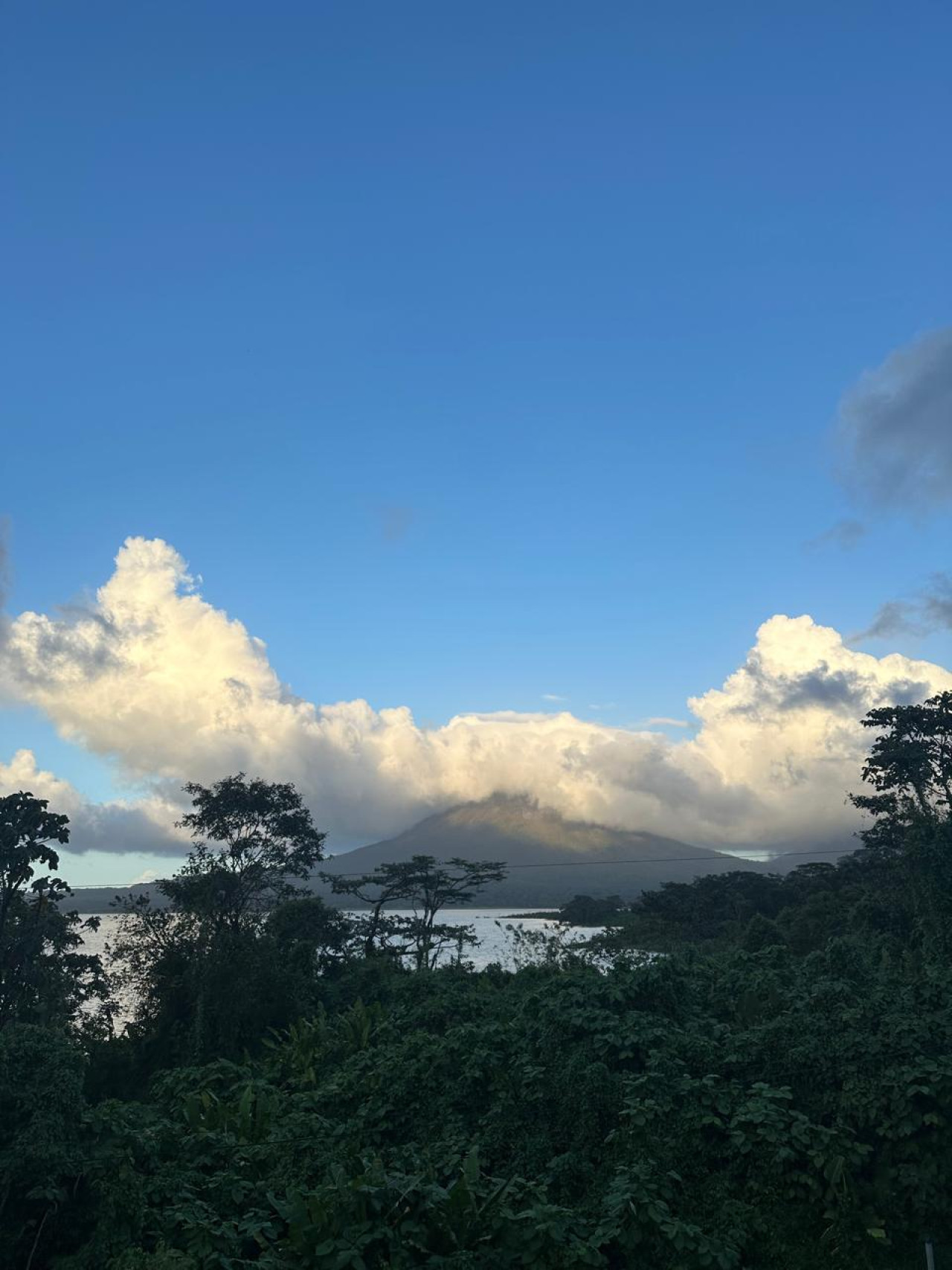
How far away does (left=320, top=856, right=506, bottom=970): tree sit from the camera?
5097 centimetres

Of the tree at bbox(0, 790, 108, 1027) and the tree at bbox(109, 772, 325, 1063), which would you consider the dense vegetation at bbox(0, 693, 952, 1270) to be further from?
the tree at bbox(0, 790, 108, 1027)

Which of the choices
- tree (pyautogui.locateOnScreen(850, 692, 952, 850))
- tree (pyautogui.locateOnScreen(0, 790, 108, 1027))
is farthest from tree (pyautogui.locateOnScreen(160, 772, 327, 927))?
tree (pyautogui.locateOnScreen(850, 692, 952, 850))

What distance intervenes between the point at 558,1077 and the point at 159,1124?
5185 mm

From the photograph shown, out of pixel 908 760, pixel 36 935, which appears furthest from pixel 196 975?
pixel 908 760

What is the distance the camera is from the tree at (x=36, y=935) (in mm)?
28391

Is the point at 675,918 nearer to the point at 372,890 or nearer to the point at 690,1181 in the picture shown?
the point at 372,890

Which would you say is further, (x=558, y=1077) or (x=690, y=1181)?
(x=558, y=1077)

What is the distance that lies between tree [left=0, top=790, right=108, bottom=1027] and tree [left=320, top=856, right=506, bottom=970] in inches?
737

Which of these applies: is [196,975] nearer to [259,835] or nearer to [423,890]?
[259,835]

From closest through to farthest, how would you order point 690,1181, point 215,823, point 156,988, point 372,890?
point 690,1181, point 156,988, point 215,823, point 372,890

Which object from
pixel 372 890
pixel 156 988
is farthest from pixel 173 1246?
pixel 372 890

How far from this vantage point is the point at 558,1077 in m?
12.3

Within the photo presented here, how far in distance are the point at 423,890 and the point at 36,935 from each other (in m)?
28.1

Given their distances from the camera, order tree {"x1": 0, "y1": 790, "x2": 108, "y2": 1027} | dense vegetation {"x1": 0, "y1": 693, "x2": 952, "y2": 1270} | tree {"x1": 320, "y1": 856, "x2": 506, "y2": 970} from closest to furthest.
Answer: dense vegetation {"x1": 0, "y1": 693, "x2": 952, "y2": 1270} → tree {"x1": 0, "y1": 790, "x2": 108, "y2": 1027} → tree {"x1": 320, "y1": 856, "x2": 506, "y2": 970}
